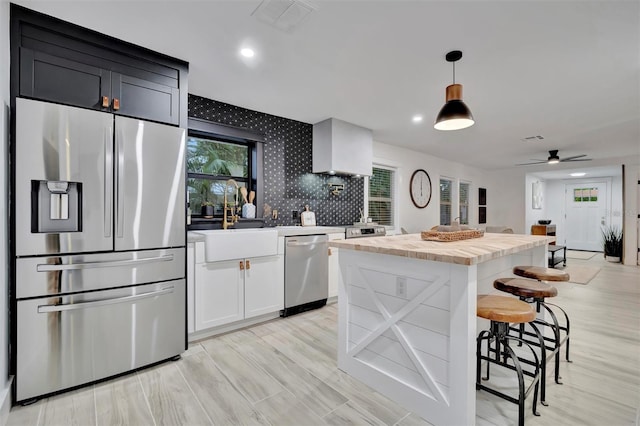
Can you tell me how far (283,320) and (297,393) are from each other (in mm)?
1318

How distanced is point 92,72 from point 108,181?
0.78 metres

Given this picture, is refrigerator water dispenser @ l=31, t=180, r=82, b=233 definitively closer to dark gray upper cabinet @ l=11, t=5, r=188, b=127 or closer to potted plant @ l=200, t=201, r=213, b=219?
dark gray upper cabinet @ l=11, t=5, r=188, b=127

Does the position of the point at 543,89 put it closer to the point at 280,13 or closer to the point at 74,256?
the point at 280,13

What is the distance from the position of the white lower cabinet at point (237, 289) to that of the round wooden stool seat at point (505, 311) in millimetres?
2011

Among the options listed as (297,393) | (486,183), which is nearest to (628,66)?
(297,393)

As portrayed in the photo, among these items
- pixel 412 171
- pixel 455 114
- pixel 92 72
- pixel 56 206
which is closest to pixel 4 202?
pixel 56 206

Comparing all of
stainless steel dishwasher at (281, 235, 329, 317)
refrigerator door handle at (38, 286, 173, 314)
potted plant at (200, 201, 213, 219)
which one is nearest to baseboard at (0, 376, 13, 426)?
refrigerator door handle at (38, 286, 173, 314)

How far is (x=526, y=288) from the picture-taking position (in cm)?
187

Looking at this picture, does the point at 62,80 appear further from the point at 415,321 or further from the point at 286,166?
the point at 415,321

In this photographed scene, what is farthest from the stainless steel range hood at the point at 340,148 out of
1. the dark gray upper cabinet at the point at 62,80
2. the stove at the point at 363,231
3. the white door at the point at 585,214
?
the white door at the point at 585,214

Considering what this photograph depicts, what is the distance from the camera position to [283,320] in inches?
126

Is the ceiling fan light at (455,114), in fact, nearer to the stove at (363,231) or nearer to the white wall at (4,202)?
the stove at (363,231)

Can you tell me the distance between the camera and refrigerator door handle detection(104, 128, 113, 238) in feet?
6.61

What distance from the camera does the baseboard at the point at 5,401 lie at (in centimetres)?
161
